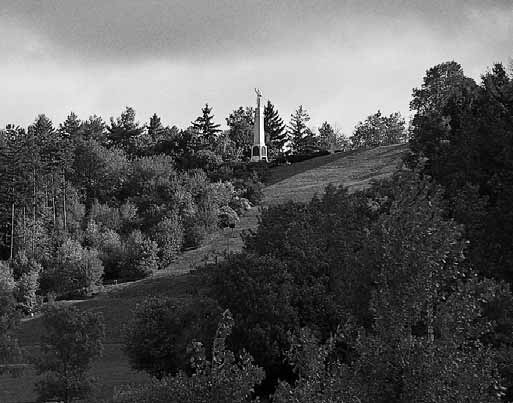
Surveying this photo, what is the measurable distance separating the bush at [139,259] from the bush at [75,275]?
6.74 ft

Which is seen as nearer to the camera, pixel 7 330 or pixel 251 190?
pixel 7 330

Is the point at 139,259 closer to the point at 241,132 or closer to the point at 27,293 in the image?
the point at 27,293

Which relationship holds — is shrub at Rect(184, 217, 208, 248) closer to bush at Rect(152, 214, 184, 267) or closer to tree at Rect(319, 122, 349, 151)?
bush at Rect(152, 214, 184, 267)

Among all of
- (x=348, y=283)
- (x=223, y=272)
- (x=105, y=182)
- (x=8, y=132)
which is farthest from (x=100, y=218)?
(x=348, y=283)

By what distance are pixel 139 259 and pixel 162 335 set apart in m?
25.6

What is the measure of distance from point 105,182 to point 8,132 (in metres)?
10.4

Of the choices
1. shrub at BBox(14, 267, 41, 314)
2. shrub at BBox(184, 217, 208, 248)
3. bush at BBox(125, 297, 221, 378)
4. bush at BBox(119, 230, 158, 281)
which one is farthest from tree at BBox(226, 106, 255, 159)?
bush at BBox(125, 297, 221, 378)

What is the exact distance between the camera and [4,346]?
A: 22.2 meters

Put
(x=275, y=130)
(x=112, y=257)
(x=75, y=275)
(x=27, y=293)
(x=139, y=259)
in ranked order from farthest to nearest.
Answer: (x=275, y=130) → (x=112, y=257) → (x=139, y=259) → (x=75, y=275) → (x=27, y=293)

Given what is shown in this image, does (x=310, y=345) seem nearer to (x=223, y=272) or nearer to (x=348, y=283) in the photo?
(x=348, y=283)

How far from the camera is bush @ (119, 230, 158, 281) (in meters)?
49.8

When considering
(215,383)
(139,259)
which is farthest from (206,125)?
(215,383)

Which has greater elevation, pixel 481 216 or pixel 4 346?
pixel 481 216

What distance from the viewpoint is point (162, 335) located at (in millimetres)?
25359
